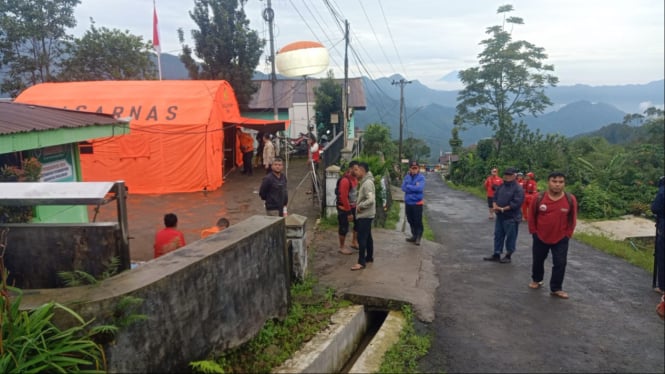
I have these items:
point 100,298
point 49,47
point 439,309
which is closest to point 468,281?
point 439,309

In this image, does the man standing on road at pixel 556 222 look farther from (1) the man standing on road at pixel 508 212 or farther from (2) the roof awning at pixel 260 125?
(2) the roof awning at pixel 260 125

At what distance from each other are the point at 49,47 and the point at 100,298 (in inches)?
888

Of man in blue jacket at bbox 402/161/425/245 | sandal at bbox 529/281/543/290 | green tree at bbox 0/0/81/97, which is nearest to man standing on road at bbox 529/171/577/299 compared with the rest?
sandal at bbox 529/281/543/290

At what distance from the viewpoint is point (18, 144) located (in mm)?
5988

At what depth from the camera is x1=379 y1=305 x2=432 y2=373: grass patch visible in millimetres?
4435

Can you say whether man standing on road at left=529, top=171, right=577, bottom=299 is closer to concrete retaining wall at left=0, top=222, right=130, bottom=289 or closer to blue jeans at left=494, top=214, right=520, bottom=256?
blue jeans at left=494, top=214, right=520, bottom=256

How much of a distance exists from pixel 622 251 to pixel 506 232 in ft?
10.1

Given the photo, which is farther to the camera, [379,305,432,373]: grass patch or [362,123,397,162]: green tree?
[362,123,397,162]: green tree

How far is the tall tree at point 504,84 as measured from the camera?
26.3m

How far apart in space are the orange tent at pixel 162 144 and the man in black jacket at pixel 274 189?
673cm

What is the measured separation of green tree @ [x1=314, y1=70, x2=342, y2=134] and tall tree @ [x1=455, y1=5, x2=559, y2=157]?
8909mm

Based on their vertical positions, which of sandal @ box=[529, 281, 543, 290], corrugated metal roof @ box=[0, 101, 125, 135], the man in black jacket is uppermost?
corrugated metal roof @ box=[0, 101, 125, 135]

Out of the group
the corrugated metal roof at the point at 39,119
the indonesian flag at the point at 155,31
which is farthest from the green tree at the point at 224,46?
the corrugated metal roof at the point at 39,119

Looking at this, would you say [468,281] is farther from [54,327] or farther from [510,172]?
Result: [54,327]
